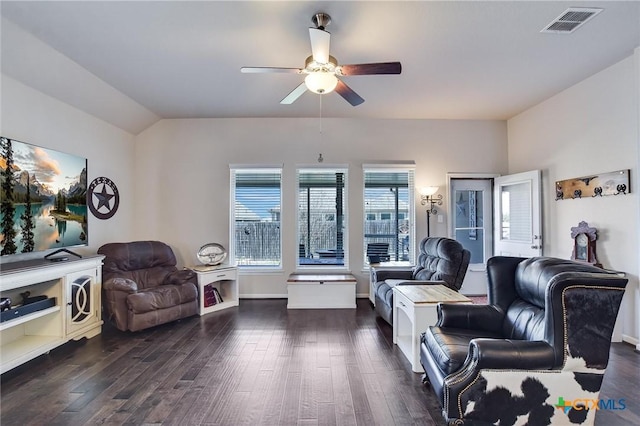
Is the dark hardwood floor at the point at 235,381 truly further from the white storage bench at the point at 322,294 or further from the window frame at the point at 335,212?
→ the window frame at the point at 335,212

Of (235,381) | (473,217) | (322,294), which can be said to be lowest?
(235,381)

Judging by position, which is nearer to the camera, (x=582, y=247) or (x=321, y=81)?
(x=321, y=81)

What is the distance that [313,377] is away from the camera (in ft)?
8.72

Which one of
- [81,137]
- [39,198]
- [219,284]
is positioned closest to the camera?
[39,198]

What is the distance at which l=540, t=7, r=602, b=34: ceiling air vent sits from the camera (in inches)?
100

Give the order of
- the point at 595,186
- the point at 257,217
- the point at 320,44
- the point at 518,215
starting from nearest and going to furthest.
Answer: the point at 320,44, the point at 595,186, the point at 518,215, the point at 257,217

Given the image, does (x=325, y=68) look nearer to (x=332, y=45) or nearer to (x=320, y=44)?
(x=320, y=44)

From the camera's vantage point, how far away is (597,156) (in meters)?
3.71

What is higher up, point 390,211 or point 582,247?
point 390,211

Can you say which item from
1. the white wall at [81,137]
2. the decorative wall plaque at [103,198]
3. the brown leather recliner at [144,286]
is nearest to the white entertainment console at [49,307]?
the brown leather recliner at [144,286]

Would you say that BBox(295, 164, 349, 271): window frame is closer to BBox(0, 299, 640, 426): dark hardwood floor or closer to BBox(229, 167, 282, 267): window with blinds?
Answer: BBox(229, 167, 282, 267): window with blinds

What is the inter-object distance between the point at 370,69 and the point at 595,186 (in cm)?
311

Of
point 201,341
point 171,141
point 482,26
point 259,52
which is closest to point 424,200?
point 482,26

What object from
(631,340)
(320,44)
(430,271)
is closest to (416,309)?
(430,271)
